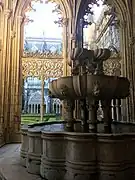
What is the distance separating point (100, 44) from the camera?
1175 cm

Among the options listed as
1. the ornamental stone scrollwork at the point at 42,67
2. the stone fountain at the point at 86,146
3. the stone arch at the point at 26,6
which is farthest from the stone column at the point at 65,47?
the stone fountain at the point at 86,146

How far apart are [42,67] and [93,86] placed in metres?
6.54

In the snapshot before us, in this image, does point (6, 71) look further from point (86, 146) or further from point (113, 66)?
point (86, 146)

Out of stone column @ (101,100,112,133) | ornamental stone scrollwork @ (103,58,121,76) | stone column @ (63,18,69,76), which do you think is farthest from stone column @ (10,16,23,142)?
stone column @ (101,100,112,133)

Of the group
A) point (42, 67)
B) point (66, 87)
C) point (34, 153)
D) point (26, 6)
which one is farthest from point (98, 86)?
point (26, 6)

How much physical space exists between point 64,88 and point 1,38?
6170 millimetres

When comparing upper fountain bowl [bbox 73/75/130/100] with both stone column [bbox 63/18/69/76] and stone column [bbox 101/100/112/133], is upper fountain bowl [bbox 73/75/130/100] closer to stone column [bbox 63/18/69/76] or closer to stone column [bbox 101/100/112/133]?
stone column [bbox 101/100/112/133]

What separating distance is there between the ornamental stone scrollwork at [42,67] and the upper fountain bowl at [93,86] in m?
6.09

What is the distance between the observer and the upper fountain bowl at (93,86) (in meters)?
3.38

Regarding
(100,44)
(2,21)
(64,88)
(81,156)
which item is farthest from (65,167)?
(100,44)

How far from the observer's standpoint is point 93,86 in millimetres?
3379

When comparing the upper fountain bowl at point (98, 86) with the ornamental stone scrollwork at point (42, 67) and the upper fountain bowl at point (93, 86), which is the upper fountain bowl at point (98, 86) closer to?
the upper fountain bowl at point (93, 86)

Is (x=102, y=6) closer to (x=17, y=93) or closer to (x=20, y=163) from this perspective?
(x=17, y=93)

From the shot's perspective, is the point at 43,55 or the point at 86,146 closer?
the point at 86,146
